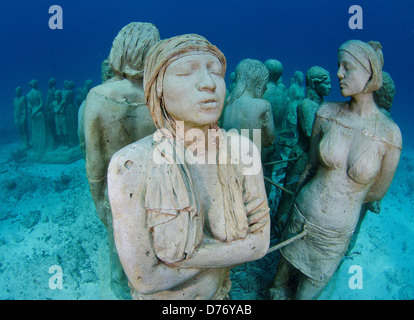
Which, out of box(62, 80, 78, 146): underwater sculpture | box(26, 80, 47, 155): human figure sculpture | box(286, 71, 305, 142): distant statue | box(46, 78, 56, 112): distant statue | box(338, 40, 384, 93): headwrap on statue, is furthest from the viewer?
box(46, 78, 56, 112): distant statue

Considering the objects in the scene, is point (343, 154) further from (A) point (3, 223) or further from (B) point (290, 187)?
(A) point (3, 223)

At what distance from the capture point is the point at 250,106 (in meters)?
3.04

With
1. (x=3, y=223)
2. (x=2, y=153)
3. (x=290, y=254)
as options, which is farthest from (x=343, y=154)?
(x=2, y=153)

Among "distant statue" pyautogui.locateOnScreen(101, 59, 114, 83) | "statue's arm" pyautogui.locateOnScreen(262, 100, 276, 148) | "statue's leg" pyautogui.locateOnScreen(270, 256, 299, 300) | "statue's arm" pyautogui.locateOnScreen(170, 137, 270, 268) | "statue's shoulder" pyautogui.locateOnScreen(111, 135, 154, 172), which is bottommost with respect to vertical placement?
"statue's leg" pyautogui.locateOnScreen(270, 256, 299, 300)

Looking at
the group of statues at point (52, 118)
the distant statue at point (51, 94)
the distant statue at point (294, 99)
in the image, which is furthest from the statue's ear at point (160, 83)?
the distant statue at point (51, 94)

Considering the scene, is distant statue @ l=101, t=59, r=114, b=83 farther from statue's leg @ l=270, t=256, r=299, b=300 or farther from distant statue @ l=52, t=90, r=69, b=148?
distant statue @ l=52, t=90, r=69, b=148

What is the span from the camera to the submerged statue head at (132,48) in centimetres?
230

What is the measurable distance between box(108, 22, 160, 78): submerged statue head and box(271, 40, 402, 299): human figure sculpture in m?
1.46

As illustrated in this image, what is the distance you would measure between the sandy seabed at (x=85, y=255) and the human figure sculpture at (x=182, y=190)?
62.1 inches

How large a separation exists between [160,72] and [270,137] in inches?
77.4

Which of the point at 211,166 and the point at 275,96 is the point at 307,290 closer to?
the point at 211,166

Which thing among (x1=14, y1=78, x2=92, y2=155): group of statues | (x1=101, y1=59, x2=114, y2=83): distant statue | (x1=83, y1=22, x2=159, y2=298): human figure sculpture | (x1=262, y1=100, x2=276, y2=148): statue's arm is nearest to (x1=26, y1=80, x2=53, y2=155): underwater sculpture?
(x1=14, y1=78, x2=92, y2=155): group of statues

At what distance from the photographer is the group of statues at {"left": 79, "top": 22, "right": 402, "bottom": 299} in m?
1.45

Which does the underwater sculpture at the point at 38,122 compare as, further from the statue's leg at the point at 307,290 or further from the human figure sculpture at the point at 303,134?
the statue's leg at the point at 307,290
